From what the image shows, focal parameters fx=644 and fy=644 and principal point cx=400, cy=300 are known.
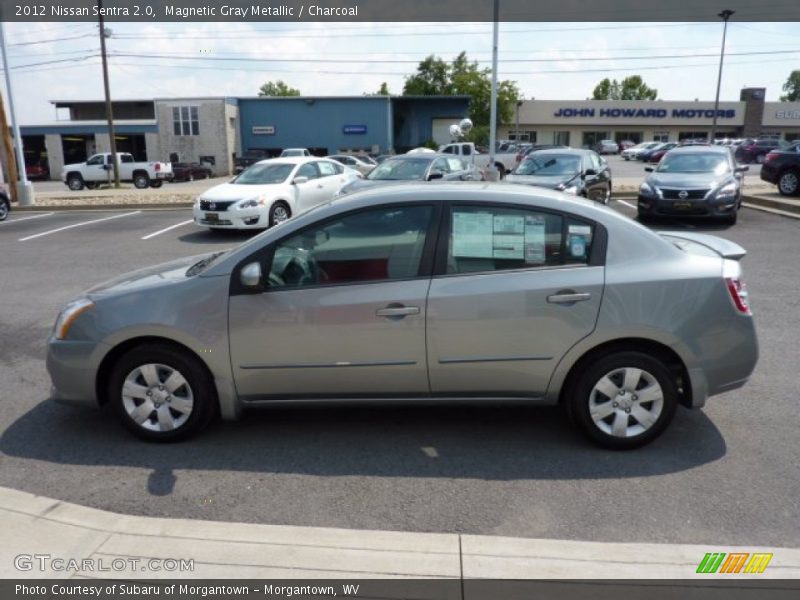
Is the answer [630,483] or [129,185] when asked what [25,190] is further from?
[630,483]

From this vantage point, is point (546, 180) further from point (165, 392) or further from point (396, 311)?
point (165, 392)

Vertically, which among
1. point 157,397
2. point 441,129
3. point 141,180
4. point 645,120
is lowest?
point 141,180

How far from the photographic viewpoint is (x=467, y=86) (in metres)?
74.4

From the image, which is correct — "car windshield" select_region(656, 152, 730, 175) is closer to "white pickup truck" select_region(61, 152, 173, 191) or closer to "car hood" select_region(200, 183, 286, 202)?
"car hood" select_region(200, 183, 286, 202)

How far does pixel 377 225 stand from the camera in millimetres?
4012

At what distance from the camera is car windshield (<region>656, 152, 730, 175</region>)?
46.4 ft

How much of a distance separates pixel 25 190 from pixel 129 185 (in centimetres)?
1713

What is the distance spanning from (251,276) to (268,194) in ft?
33.0

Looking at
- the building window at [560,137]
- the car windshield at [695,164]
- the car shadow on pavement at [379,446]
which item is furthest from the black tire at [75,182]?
the building window at [560,137]

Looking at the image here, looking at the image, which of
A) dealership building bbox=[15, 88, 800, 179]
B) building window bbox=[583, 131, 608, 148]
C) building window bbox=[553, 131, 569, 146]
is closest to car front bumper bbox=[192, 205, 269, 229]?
dealership building bbox=[15, 88, 800, 179]

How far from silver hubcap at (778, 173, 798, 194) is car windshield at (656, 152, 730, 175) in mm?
4469

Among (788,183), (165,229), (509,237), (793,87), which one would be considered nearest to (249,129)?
(165,229)

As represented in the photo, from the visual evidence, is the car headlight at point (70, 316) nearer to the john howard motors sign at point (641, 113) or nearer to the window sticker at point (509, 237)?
the window sticker at point (509, 237)

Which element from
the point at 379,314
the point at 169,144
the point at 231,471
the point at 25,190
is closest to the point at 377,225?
the point at 379,314
